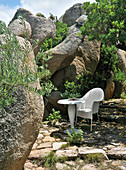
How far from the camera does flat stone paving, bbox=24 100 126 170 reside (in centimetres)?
309

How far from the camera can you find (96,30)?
621 cm

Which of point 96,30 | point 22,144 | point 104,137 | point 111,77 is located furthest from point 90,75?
A: point 22,144

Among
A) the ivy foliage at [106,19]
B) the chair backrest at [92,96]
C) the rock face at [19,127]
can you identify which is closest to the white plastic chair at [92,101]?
the chair backrest at [92,96]

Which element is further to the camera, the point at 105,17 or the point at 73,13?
the point at 73,13

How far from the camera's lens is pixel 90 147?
3.85 metres

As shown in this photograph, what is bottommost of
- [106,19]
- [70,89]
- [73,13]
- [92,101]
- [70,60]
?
[92,101]

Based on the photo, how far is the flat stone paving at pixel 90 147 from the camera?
3094 mm

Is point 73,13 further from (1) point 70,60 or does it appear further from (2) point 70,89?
A: (2) point 70,89

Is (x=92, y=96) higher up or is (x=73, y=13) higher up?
(x=73, y=13)

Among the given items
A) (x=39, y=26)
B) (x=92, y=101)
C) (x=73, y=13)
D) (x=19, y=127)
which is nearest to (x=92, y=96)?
(x=92, y=101)

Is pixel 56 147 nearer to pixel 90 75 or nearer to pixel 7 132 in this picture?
pixel 7 132

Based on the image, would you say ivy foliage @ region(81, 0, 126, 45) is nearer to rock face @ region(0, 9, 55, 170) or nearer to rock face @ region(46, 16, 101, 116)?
rock face @ region(46, 16, 101, 116)

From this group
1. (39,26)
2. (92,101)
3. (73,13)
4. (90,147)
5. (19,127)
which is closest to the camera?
(19,127)

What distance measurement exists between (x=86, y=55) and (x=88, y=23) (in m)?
2.04
